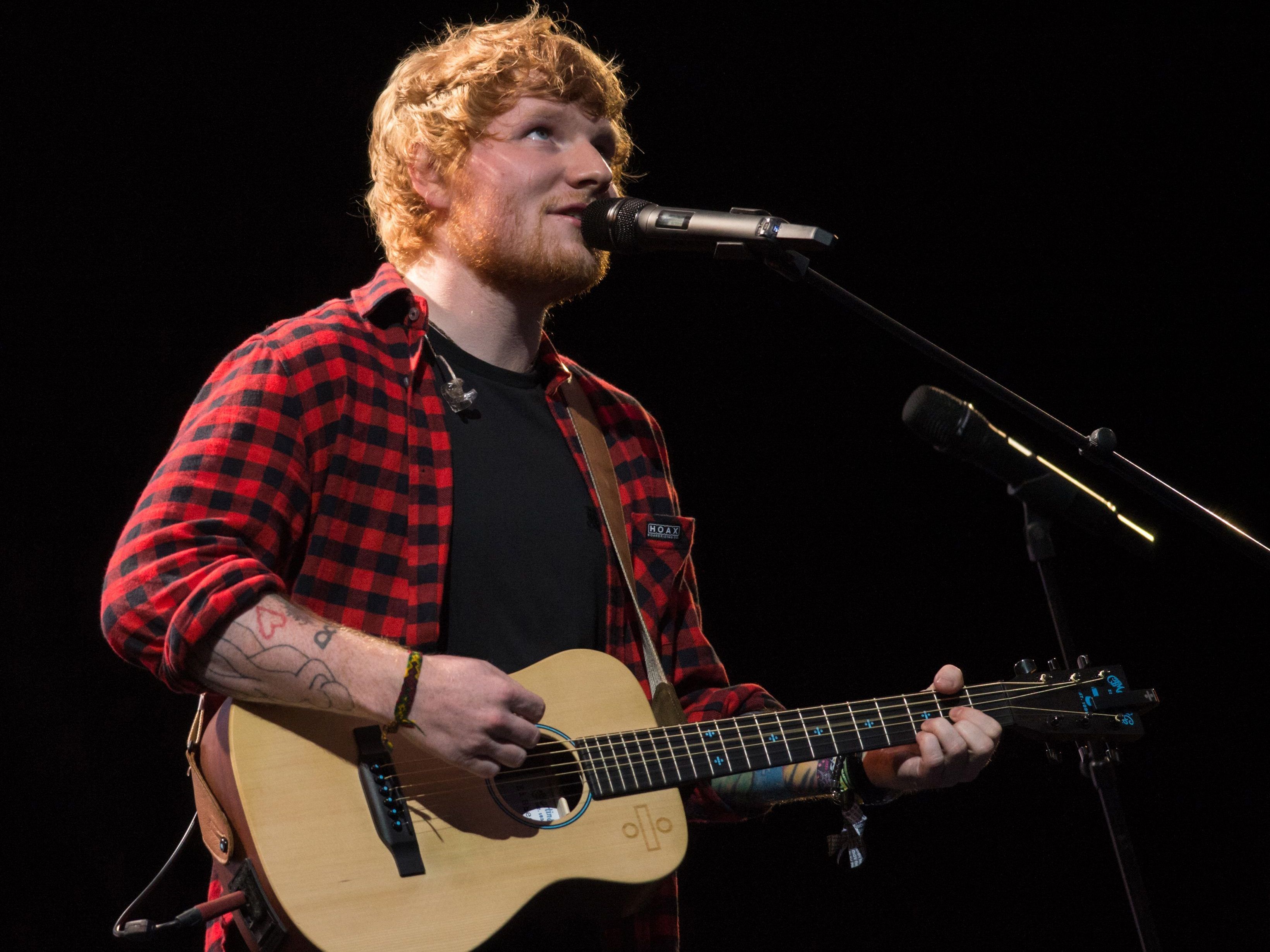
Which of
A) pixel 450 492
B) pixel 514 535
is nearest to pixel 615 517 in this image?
pixel 514 535

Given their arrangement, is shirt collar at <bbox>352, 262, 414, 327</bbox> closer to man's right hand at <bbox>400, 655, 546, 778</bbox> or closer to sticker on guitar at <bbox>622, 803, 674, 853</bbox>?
man's right hand at <bbox>400, 655, 546, 778</bbox>

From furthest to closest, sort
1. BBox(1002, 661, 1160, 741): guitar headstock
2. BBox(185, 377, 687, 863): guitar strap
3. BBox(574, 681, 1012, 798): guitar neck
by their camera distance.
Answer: BBox(1002, 661, 1160, 741): guitar headstock, BBox(574, 681, 1012, 798): guitar neck, BBox(185, 377, 687, 863): guitar strap

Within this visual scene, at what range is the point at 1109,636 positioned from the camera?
4.14 metres

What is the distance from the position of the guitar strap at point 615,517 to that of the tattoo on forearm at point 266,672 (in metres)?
0.74

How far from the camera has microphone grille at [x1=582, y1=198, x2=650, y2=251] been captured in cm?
213

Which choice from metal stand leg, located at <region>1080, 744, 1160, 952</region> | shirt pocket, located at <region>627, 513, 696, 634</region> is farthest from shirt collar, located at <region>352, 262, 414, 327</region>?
metal stand leg, located at <region>1080, 744, 1160, 952</region>

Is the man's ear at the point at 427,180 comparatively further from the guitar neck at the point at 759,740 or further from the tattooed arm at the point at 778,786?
the tattooed arm at the point at 778,786

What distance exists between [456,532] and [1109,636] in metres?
2.94

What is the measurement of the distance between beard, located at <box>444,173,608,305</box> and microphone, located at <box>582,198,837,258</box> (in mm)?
186

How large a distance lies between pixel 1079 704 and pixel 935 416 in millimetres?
813

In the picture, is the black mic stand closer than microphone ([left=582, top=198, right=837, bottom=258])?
Yes

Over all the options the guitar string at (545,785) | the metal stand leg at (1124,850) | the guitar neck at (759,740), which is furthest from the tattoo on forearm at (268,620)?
the metal stand leg at (1124,850)

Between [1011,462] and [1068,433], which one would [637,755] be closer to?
[1011,462]

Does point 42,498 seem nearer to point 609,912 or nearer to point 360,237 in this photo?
point 360,237
